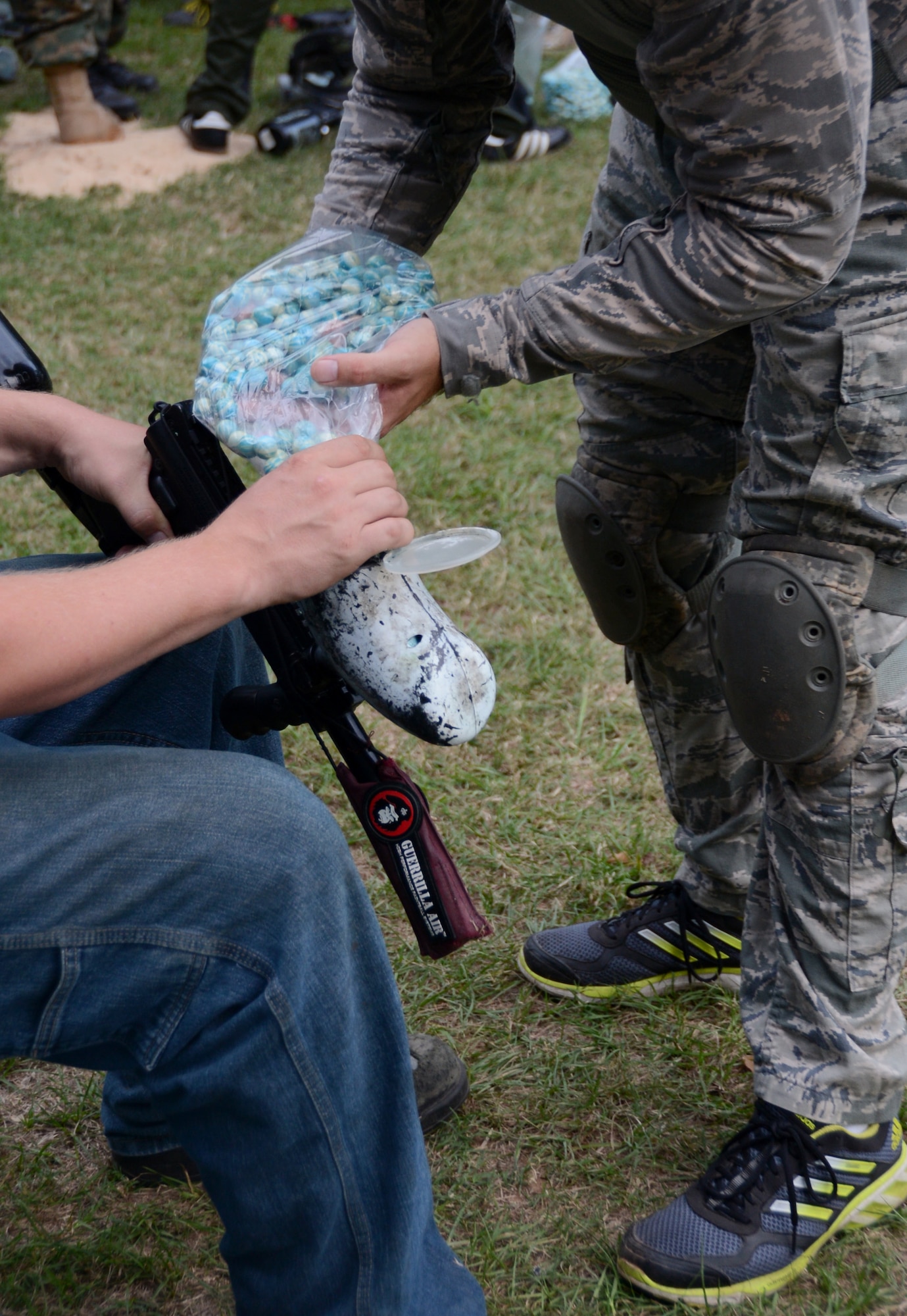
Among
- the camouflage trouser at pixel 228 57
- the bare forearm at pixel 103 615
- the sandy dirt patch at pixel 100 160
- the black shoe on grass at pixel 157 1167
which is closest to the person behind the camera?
the bare forearm at pixel 103 615

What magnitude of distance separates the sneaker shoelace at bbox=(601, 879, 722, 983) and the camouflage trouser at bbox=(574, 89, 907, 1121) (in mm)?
56

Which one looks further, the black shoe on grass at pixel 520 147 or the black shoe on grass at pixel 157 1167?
the black shoe on grass at pixel 520 147

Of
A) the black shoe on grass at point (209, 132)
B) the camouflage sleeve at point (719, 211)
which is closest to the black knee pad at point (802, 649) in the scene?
the camouflage sleeve at point (719, 211)

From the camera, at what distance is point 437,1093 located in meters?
1.76

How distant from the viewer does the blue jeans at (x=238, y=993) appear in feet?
3.59

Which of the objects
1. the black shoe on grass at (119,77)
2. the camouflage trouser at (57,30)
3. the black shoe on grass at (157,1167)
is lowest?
the black shoe on grass at (157,1167)

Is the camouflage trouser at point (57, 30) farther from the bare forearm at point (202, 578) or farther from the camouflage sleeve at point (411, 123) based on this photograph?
the bare forearm at point (202, 578)

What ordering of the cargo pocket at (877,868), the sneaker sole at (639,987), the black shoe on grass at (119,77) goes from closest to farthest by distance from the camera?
the cargo pocket at (877,868) < the sneaker sole at (639,987) < the black shoe on grass at (119,77)

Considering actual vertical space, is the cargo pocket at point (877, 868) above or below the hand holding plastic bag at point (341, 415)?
below

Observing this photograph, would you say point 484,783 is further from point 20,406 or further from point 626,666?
point 20,406

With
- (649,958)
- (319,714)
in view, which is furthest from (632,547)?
(649,958)

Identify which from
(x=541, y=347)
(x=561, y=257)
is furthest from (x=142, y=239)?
(x=541, y=347)

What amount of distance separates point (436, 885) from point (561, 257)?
436cm

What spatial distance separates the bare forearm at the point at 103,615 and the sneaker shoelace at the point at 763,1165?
102 cm
